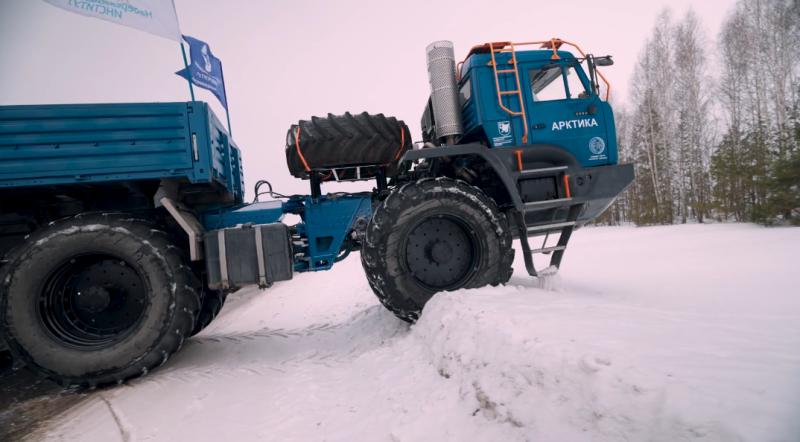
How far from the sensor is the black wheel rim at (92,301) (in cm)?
371

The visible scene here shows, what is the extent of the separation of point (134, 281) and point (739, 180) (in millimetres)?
17453

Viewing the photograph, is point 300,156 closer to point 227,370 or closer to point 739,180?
point 227,370

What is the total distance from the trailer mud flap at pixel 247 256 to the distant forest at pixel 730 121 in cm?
1342

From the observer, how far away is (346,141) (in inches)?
176

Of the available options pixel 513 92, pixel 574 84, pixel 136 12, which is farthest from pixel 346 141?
pixel 136 12

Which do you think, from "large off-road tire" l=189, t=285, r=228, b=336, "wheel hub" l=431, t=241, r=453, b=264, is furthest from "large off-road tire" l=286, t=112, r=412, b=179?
"large off-road tire" l=189, t=285, r=228, b=336

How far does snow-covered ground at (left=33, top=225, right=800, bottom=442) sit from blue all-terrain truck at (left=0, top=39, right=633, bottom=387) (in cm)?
58

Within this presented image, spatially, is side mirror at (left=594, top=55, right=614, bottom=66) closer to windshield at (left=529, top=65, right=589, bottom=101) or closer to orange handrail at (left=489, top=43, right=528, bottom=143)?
windshield at (left=529, top=65, right=589, bottom=101)

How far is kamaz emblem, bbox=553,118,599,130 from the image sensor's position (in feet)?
14.7

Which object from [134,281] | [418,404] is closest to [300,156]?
[134,281]

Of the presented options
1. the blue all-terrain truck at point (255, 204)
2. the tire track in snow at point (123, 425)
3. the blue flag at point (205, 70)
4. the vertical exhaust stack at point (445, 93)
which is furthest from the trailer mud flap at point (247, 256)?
the blue flag at point (205, 70)

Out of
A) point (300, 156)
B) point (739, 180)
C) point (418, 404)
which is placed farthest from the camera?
point (739, 180)

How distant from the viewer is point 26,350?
11.3 ft

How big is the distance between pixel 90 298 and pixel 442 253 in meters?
3.87
